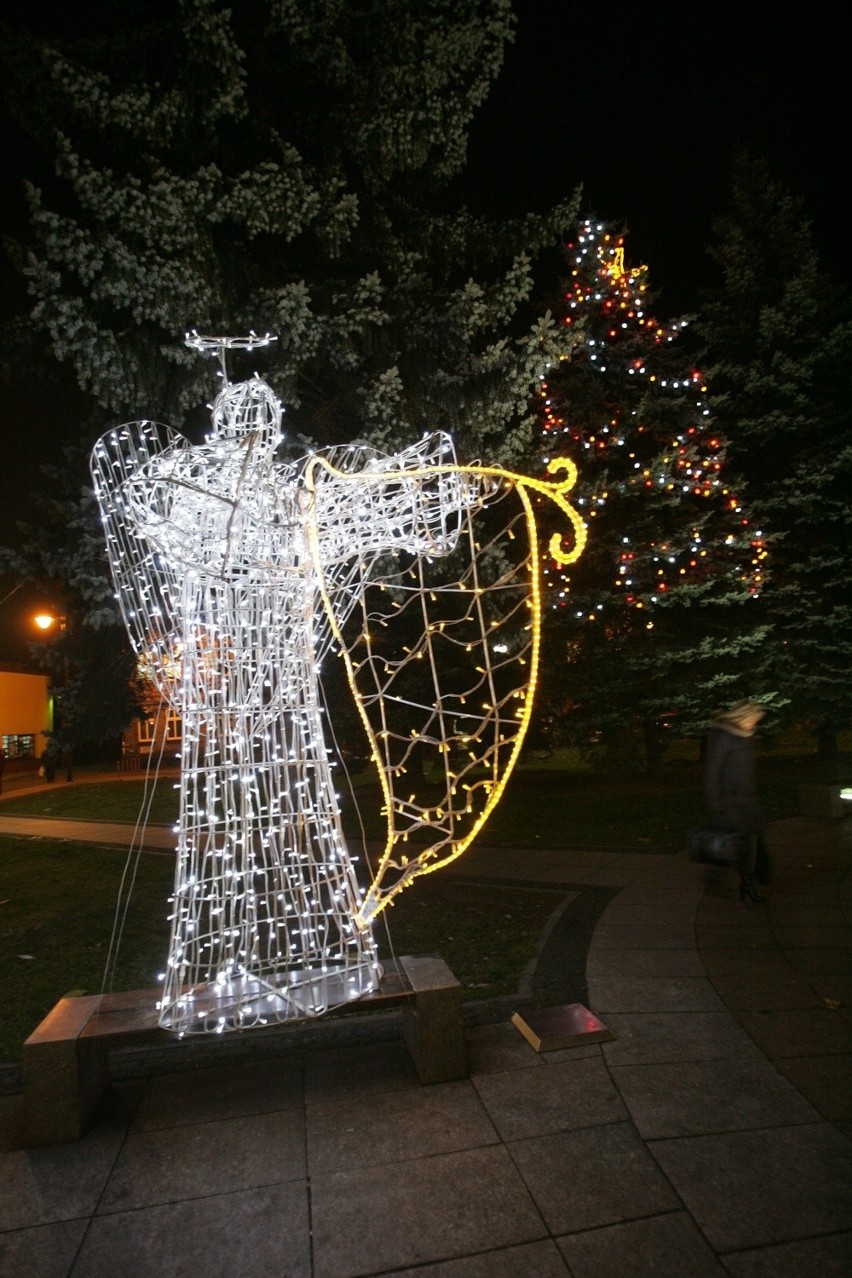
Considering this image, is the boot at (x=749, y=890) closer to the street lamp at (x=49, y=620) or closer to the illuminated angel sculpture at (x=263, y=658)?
the illuminated angel sculpture at (x=263, y=658)

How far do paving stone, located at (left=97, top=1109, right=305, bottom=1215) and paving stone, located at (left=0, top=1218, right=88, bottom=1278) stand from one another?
0.13 metres

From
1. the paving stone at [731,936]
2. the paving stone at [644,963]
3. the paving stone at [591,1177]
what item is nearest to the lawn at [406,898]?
the paving stone at [644,963]

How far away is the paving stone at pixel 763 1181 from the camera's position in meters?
2.58

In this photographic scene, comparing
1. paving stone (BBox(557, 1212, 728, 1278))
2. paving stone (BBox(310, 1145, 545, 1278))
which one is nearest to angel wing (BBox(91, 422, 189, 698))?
paving stone (BBox(310, 1145, 545, 1278))

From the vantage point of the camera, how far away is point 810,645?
12961mm

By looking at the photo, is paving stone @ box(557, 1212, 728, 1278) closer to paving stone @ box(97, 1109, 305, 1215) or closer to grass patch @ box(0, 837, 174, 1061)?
paving stone @ box(97, 1109, 305, 1215)

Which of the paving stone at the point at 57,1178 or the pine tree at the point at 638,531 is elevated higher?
the pine tree at the point at 638,531

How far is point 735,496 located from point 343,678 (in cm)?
750

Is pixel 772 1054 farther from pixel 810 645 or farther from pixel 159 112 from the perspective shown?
pixel 810 645

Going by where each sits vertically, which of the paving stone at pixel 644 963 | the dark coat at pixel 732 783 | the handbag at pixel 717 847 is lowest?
the paving stone at pixel 644 963

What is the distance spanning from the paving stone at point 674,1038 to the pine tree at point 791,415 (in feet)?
31.2

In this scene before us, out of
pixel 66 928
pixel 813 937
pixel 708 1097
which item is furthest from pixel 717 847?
pixel 66 928

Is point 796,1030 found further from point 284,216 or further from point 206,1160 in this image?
point 284,216

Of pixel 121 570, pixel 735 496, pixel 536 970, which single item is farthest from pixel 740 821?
pixel 735 496
